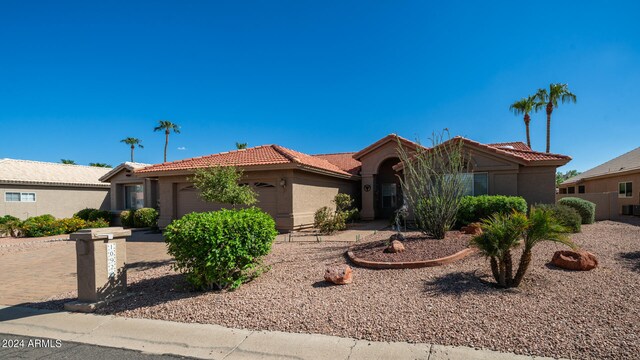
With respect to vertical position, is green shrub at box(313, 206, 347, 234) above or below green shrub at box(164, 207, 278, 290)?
below

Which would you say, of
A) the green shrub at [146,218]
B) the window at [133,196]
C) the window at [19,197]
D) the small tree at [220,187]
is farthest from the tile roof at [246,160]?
the window at [19,197]

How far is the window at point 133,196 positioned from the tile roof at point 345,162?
13.3 m

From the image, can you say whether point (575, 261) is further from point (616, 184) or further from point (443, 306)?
point (616, 184)

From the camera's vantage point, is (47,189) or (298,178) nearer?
(298,178)

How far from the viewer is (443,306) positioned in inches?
195

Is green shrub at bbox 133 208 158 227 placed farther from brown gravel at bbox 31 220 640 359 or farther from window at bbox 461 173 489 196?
window at bbox 461 173 489 196

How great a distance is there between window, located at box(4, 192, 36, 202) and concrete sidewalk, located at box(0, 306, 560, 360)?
20266 mm

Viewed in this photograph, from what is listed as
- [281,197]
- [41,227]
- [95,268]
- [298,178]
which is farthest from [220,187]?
[41,227]

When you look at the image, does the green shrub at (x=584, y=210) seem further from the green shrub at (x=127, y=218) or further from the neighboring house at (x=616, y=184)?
the green shrub at (x=127, y=218)

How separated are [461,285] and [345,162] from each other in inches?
748

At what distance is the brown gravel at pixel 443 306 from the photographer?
4.03 m

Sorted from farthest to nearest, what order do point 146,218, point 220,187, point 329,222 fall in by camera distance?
1. point 146,218
2. point 329,222
3. point 220,187

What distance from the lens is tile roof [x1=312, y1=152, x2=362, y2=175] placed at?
75.2ft

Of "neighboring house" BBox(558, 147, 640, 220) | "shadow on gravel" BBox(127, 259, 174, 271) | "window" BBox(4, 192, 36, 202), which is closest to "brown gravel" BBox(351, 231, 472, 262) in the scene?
"shadow on gravel" BBox(127, 259, 174, 271)
